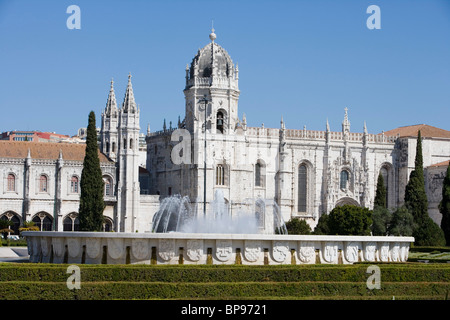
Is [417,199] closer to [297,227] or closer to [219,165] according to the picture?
[297,227]

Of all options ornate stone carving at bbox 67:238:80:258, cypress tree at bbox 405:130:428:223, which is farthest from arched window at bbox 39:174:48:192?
ornate stone carving at bbox 67:238:80:258

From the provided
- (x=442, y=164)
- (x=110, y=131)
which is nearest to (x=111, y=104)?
(x=110, y=131)

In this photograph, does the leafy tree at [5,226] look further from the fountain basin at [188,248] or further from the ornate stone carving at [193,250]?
the ornate stone carving at [193,250]

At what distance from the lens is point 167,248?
87.1 ft

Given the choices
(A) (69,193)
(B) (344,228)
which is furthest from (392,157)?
(A) (69,193)

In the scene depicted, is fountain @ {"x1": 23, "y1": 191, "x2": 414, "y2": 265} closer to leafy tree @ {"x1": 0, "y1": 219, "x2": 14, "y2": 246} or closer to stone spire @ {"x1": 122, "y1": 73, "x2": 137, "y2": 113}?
leafy tree @ {"x1": 0, "y1": 219, "x2": 14, "y2": 246}

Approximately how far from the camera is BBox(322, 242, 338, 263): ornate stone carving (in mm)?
28266

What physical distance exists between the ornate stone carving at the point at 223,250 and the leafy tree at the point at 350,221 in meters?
32.7

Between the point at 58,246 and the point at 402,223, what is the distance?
126ft

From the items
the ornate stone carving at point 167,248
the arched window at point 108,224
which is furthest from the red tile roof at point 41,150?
the ornate stone carving at point 167,248

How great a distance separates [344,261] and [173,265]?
7.12 meters

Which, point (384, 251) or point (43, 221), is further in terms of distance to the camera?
point (43, 221)
